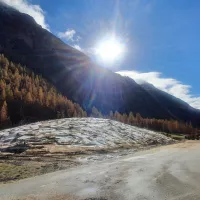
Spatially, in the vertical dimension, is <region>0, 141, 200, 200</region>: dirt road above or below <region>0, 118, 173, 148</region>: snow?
below

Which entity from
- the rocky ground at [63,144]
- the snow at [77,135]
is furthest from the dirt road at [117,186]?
the snow at [77,135]

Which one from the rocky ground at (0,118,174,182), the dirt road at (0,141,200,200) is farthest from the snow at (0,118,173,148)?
the dirt road at (0,141,200,200)

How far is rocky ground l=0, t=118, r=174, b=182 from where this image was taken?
2651cm

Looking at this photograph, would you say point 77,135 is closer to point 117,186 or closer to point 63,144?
point 63,144

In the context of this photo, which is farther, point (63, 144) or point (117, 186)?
point (63, 144)

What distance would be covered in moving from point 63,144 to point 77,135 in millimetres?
5187

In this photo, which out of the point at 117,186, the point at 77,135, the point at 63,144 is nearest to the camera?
the point at 117,186

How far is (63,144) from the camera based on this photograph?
127 feet

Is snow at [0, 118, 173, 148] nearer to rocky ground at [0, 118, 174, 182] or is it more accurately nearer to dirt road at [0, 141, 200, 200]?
rocky ground at [0, 118, 174, 182]

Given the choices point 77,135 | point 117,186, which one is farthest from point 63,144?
point 117,186

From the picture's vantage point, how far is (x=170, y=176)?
628 inches

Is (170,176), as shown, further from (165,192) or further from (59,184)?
(59,184)

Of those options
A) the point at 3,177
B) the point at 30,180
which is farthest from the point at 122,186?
the point at 3,177

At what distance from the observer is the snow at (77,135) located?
40375 millimetres
